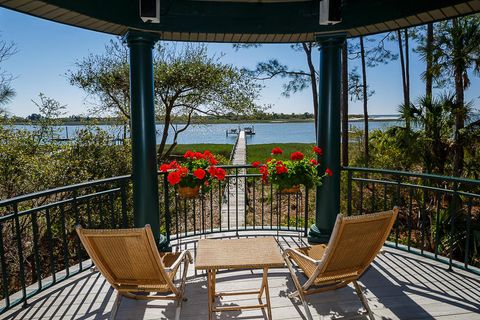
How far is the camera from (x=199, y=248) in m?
2.53

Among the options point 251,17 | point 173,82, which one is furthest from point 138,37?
point 173,82

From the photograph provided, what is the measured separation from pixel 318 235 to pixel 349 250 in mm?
1641

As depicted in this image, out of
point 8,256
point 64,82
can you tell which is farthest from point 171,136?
point 8,256

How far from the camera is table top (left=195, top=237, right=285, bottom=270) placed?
86.7 inches

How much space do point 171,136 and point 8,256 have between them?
833cm

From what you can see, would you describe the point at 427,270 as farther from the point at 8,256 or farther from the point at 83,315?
the point at 8,256

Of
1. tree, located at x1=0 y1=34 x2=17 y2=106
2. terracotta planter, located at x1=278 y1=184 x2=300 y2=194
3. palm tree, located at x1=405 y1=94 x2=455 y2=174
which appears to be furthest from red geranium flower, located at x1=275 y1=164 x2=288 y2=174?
tree, located at x1=0 y1=34 x2=17 y2=106

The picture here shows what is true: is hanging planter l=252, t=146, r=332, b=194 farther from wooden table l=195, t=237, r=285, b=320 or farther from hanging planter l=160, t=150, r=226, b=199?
wooden table l=195, t=237, r=285, b=320

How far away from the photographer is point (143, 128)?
3.31 meters

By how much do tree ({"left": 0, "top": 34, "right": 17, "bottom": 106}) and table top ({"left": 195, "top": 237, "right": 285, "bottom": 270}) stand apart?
6.71m

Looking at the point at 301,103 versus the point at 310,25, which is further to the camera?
the point at 301,103

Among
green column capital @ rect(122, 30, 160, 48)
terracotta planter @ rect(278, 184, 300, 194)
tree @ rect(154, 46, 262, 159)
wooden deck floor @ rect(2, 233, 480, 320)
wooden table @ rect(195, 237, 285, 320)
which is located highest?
tree @ rect(154, 46, 262, 159)


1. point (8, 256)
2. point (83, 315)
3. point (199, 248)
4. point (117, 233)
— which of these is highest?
point (117, 233)

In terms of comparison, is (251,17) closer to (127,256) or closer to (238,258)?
(238,258)
